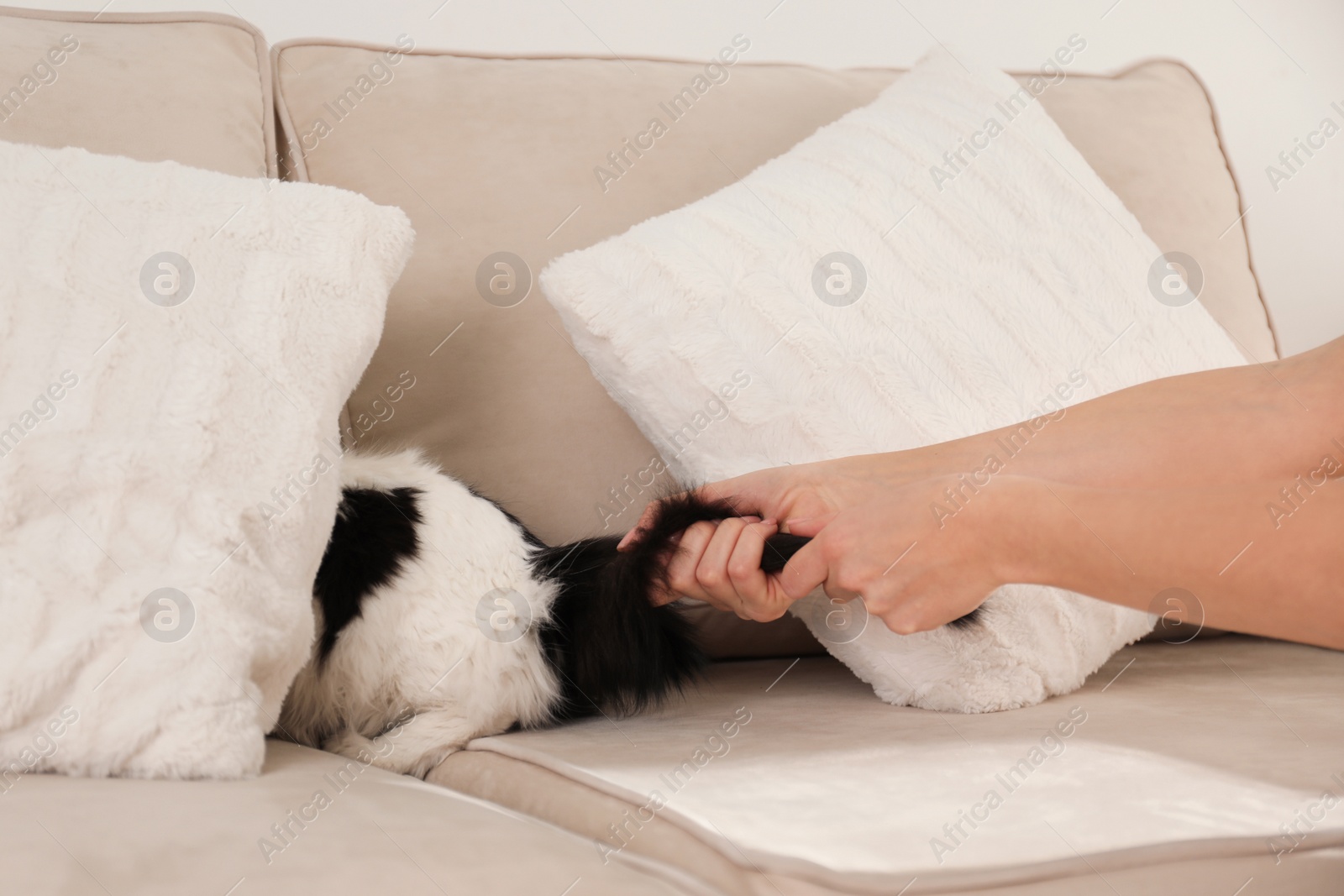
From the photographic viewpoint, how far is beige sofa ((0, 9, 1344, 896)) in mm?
460

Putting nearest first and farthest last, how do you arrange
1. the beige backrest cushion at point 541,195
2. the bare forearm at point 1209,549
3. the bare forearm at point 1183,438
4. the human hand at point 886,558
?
the bare forearm at point 1209,549 → the human hand at point 886,558 → the bare forearm at point 1183,438 → the beige backrest cushion at point 541,195

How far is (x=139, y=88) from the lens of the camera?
89 cm

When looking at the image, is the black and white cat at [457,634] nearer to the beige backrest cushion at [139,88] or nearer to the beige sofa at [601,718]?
the beige sofa at [601,718]

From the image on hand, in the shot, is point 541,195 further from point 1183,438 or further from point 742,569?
point 1183,438

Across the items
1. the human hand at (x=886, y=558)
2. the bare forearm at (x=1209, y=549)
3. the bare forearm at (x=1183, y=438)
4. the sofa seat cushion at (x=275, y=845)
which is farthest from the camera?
the bare forearm at (x=1183, y=438)

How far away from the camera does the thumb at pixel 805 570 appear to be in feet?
2.33

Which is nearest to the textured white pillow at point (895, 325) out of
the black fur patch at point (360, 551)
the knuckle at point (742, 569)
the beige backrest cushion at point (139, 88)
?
the knuckle at point (742, 569)

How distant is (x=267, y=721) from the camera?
615 mm

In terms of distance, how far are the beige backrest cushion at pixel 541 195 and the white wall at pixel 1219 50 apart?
0.37 meters

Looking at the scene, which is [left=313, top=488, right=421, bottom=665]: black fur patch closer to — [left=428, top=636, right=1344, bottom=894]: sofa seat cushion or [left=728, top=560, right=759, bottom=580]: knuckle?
[left=428, top=636, right=1344, bottom=894]: sofa seat cushion

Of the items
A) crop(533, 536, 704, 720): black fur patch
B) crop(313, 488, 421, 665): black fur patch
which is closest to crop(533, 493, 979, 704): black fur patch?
crop(533, 536, 704, 720): black fur patch

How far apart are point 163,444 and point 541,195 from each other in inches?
19.2

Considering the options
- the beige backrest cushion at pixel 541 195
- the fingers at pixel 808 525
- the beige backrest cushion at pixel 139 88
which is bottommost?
the fingers at pixel 808 525

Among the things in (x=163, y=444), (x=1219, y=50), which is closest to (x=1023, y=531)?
(x=163, y=444)
